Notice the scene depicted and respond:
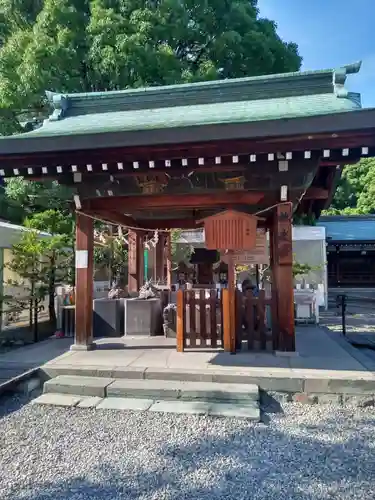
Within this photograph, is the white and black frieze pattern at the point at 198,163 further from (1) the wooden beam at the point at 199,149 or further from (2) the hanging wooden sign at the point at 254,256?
(2) the hanging wooden sign at the point at 254,256

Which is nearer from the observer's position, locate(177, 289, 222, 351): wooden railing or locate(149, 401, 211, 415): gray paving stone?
locate(149, 401, 211, 415): gray paving stone

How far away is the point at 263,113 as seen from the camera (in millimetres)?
5043

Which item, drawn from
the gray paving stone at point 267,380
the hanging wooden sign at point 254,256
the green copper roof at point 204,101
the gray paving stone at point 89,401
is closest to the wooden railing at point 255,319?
the hanging wooden sign at point 254,256

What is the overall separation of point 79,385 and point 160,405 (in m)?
0.99

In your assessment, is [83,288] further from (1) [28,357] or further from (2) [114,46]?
(2) [114,46]

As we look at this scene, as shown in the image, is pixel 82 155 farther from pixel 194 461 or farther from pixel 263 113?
pixel 194 461

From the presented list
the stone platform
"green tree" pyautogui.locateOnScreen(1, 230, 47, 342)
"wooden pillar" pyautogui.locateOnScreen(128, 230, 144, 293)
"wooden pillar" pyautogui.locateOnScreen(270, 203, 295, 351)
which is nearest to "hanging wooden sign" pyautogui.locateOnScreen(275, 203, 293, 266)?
"wooden pillar" pyautogui.locateOnScreen(270, 203, 295, 351)

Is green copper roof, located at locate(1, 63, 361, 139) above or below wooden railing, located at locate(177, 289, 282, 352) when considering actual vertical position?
above

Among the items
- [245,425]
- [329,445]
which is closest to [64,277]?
[245,425]

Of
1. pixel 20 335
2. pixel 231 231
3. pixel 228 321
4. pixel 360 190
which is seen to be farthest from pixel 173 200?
pixel 360 190

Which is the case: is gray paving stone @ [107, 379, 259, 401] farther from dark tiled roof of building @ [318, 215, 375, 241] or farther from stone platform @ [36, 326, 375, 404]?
dark tiled roof of building @ [318, 215, 375, 241]

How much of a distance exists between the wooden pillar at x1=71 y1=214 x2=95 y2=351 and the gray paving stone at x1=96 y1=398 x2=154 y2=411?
65.4 inches

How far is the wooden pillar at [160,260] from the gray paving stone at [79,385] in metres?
6.74

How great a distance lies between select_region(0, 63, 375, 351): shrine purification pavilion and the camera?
4281 mm
